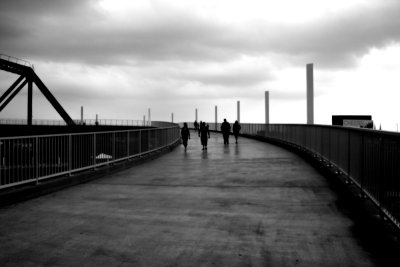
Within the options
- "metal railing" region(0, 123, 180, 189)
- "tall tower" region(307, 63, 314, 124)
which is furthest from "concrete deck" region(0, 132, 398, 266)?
"tall tower" region(307, 63, 314, 124)

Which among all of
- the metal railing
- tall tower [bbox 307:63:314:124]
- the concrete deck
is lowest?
the concrete deck

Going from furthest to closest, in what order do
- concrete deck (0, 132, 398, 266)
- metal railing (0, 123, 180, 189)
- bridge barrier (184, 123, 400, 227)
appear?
metal railing (0, 123, 180, 189), bridge barrier (184, 123, 400, 227), concrete deck (0, 132, 398, 266)

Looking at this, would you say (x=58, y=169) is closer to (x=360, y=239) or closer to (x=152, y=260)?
(x=152, y=260)

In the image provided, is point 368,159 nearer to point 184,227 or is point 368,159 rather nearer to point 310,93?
point 184,227

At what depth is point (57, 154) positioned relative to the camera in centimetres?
1036

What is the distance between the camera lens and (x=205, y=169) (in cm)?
1363

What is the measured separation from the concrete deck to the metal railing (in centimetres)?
79

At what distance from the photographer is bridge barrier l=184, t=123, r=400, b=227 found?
17.2 ft

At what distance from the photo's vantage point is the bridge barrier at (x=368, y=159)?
17.2 ft

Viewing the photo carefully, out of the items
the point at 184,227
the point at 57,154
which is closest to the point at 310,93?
the point at 57,154

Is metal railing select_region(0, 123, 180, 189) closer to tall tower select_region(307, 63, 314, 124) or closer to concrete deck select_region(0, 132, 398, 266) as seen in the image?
concrete deck select_region(0, 132, 398, 266)

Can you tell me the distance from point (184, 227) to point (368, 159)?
334 centimetres

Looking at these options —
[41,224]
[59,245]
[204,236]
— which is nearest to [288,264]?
[204,236]

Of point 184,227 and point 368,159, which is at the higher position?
point 368,159
